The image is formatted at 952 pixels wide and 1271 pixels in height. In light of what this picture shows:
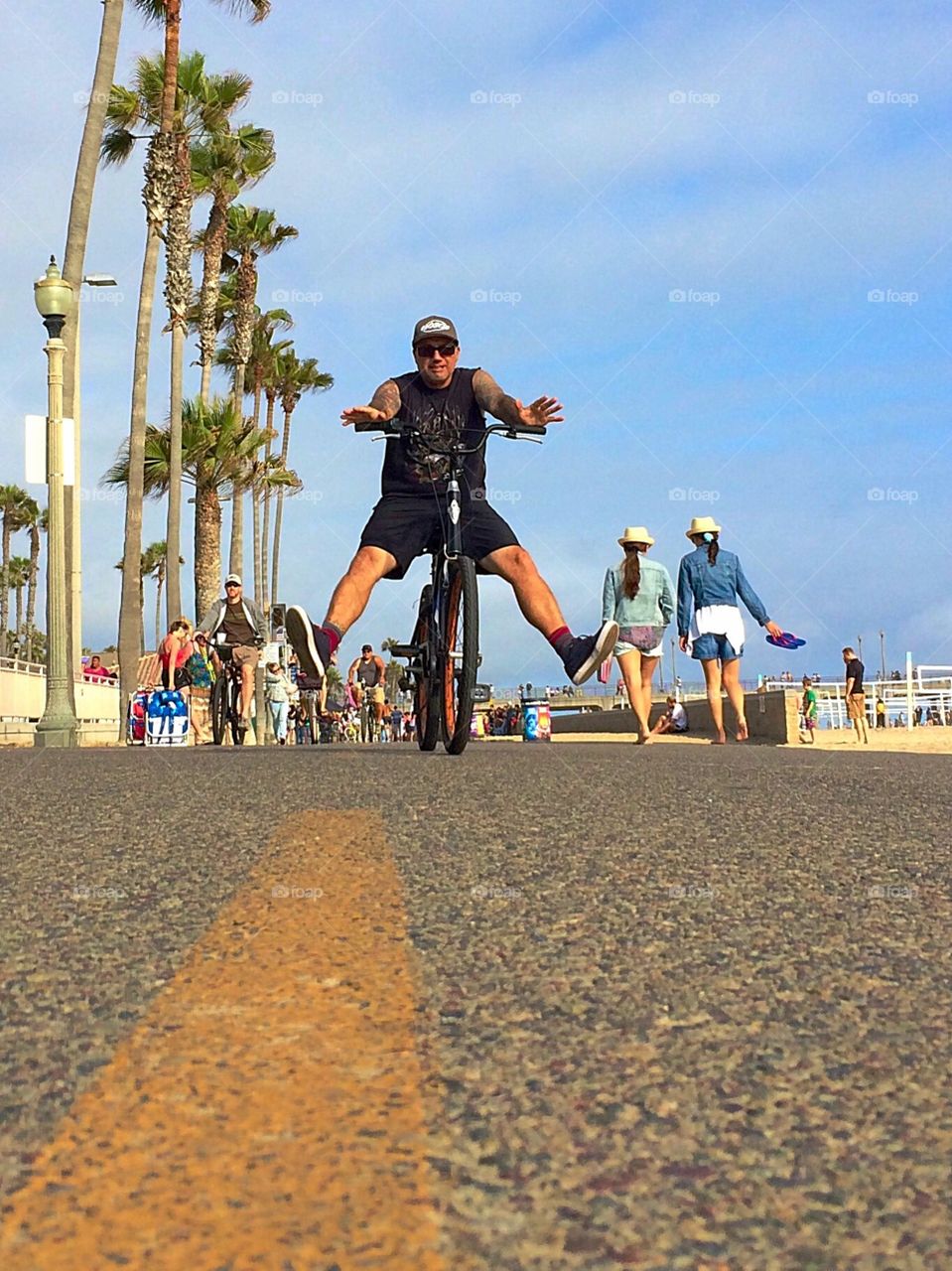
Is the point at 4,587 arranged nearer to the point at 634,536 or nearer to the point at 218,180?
the point at 218,180

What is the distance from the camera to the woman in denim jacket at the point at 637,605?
12.8m

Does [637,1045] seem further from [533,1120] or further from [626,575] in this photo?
[626,575]

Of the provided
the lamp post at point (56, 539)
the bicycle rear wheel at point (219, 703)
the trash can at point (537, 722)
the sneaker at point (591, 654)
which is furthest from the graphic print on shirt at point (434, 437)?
the trash can at point (537, 722)

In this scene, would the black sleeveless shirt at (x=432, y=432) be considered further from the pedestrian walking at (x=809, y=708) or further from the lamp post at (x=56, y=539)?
the pedestrian walking at (x=809, y=708)

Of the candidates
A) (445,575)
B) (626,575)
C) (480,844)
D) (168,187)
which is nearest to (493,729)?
(168,187)

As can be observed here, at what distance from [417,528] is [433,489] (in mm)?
234

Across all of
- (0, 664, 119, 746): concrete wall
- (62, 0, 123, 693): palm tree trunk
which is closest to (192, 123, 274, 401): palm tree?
(0, 664, 119, 746): concrete wall

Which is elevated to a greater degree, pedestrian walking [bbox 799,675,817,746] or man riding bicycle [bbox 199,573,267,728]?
man riding bicycle [bbox 199,573,267,728]

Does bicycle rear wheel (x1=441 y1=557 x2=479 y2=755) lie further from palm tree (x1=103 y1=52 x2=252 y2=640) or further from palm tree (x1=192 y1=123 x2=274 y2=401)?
palm tree (x1=192 y1=123 x2=274 y2=401)

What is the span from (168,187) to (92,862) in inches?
1203

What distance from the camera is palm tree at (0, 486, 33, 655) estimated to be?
307ft

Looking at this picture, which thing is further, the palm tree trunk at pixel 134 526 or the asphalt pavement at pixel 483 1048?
the palm tree trunk at pixel 134 526

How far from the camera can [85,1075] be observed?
1.78 m

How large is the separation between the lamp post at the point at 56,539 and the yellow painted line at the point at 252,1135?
14.0m
